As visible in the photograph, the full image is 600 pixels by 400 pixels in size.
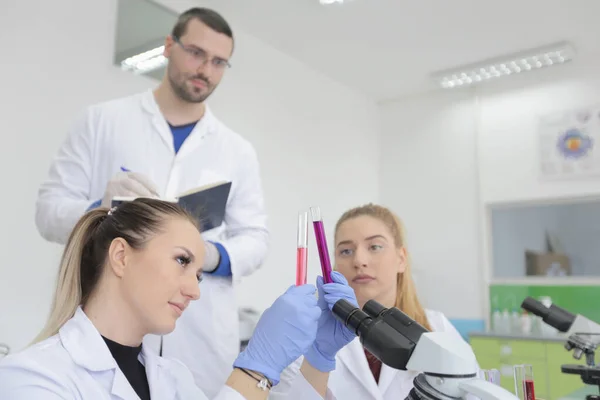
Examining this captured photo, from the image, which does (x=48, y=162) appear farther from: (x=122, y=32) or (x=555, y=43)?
(x=555, y=43)

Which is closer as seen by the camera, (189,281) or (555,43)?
→ (189,281)

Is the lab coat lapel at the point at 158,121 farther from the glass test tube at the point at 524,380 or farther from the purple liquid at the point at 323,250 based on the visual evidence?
the glass test tube at the point at 524,380

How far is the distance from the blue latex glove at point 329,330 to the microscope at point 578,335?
55 centimetres

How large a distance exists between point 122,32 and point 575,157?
3.46 metres

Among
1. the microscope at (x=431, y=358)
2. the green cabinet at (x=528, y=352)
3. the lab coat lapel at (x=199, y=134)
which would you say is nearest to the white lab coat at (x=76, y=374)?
the microscope at (x=431, y=358)

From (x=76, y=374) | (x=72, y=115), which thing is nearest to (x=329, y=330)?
(x=76, y=374)

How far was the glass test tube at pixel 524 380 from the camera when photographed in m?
0.89

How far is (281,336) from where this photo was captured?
91 cm

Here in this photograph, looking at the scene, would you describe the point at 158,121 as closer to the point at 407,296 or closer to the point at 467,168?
the point at 407,296

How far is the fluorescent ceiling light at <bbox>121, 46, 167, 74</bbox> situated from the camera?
292 cm

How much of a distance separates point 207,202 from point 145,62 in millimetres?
1841

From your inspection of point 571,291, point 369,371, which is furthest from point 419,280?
point 369,371

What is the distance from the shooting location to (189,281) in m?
1.03

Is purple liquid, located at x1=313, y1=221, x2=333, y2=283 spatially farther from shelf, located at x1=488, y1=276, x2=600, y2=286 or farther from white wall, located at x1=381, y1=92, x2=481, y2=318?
white wall, located at x1=381, y1=92, x2=481, y2=318
